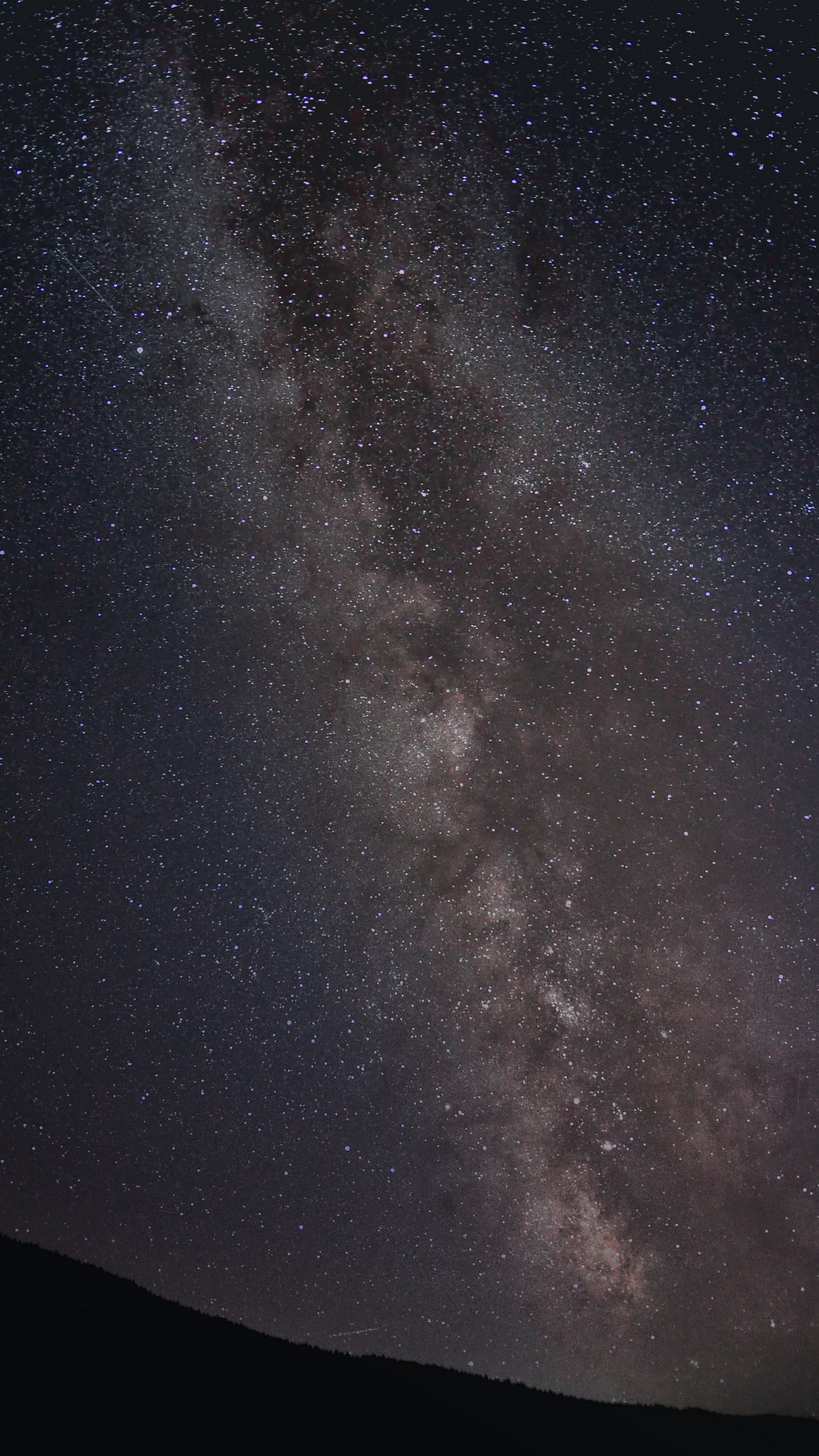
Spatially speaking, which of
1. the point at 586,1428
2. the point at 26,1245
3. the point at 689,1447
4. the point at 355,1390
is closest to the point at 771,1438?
the point at 689,1447

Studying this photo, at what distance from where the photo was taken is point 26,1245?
4164 mm

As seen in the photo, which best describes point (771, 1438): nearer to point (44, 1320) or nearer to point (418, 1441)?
point (418, 1441)

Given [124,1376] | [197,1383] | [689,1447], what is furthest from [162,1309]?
[689,1447]

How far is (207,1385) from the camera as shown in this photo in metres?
3.27

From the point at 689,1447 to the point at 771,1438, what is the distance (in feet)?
7.64

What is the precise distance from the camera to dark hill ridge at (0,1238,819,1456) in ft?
8.91

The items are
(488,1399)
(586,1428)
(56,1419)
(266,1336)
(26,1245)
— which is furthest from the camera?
(586,1428)

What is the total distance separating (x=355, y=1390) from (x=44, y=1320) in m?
2.61

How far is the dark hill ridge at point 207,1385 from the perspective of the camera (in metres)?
2.72

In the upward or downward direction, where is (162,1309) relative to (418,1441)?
upward

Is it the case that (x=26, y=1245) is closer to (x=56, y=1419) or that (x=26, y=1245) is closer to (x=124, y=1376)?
(x=124, y=1376)

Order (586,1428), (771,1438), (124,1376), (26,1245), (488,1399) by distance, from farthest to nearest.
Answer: (771,1438), (586,1428), (488,1399), (26,1245), (124,1376)

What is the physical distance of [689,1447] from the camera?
825cm

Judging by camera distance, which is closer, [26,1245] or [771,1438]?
[26,1245]
